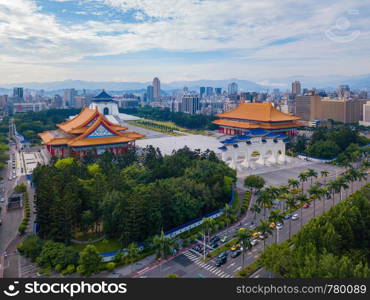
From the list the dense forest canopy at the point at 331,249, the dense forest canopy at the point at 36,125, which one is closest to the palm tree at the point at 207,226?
the dense forest canopy at the point at 331,249

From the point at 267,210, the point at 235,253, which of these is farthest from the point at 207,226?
the point at 267,210

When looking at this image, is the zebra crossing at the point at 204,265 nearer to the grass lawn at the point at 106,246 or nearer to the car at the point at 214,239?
the car at the point at 214,239

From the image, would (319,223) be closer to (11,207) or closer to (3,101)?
(11,207)

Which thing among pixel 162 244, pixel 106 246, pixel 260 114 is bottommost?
pixel 106 246

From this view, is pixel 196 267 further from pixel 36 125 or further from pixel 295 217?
pixel 36 125

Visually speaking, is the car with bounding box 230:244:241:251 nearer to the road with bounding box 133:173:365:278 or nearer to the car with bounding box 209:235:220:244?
the road with bounding box 133:173:365:278

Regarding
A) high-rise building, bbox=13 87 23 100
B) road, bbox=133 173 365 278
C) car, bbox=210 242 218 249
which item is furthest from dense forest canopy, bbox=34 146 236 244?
high-rise building, bbox=13 87 23 100
